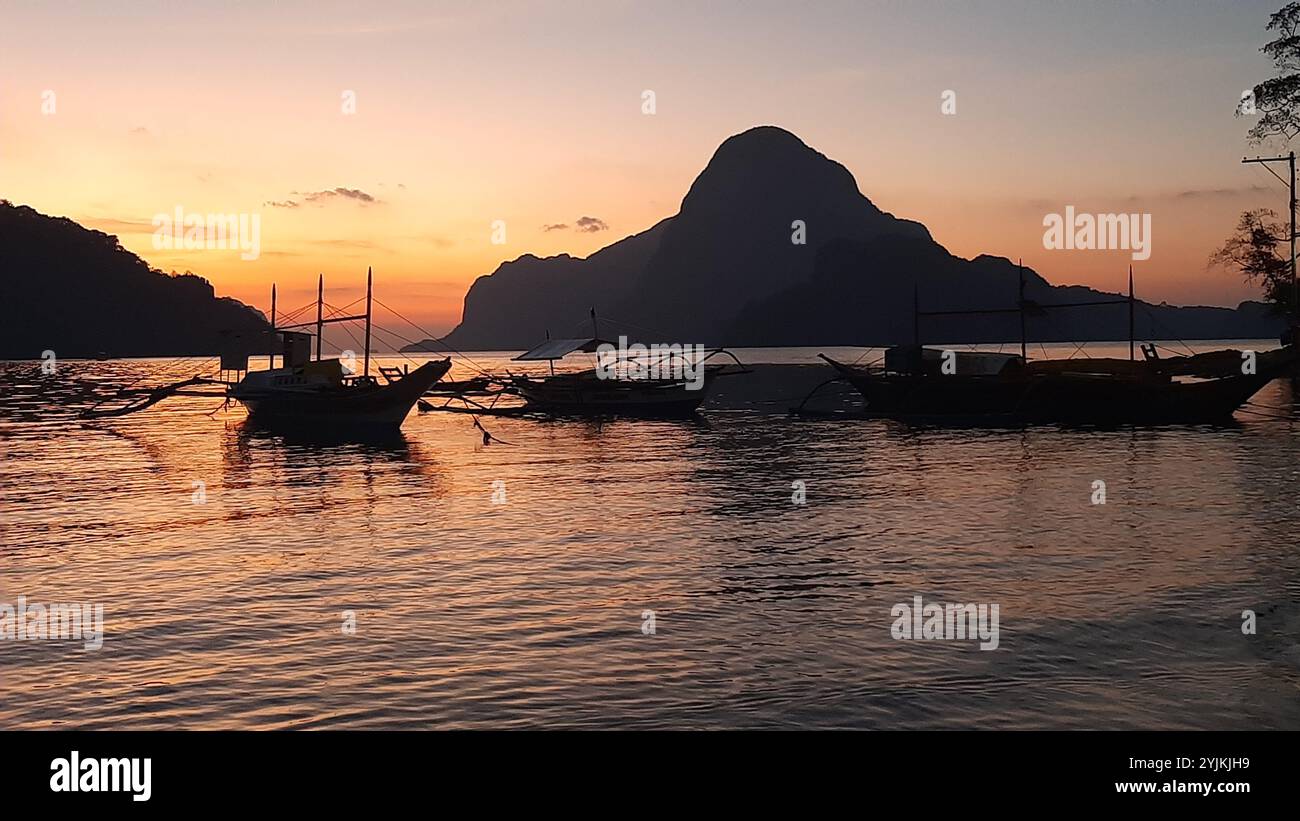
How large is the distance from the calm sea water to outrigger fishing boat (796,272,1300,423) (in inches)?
672

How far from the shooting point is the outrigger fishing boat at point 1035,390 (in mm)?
57562

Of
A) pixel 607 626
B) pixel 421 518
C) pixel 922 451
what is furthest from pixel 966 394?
pixel 607 626

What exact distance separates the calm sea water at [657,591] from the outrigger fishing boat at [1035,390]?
672 inches

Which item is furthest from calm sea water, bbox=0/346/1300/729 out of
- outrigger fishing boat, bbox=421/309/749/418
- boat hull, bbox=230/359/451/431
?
outrigger fishing boat, bbox=421/309/749/418

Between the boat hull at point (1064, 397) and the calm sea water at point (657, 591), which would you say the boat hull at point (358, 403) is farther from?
the boat hull at point (1064, 397)

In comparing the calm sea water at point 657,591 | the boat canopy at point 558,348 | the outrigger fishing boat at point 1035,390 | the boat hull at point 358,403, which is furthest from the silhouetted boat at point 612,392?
the calm sea water at point 657,591

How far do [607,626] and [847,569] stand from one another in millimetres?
6465

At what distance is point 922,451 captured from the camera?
152 feet

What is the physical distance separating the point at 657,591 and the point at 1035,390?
49028mm

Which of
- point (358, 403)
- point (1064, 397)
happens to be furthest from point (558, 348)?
point (1064, 397)

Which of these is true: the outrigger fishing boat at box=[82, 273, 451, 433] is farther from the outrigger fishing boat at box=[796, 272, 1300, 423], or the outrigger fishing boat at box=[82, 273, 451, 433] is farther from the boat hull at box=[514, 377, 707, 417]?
the outrigger fishing boat at box=[796, 272, 1300, 423]

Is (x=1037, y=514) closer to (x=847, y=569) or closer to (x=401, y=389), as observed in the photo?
(x=847, y=569)

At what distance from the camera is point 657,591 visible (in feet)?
58.8
